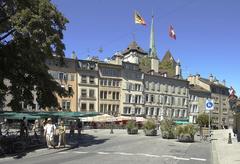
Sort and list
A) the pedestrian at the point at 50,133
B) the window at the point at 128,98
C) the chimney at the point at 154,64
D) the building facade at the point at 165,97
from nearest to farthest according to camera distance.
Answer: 1. the pedestrian at the point at 50,133
2. the window at the point at 128,98
3. the building facade at the point at 165,97
4. the chimney at the point at 154,64

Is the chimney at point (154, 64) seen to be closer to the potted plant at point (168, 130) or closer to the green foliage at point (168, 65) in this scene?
the green foliage at point (168, 65)

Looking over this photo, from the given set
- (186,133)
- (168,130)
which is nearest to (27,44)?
(186,133)

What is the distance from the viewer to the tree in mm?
27344

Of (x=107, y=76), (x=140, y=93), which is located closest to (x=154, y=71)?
(x=140, y=93)

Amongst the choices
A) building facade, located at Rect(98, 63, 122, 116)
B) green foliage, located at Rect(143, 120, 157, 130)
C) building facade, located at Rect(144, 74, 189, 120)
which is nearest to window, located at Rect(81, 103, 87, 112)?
building facade, located at Rect(98, 63, 122, 116)

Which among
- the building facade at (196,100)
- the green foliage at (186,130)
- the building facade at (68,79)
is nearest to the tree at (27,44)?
the green foliage at (186,130)

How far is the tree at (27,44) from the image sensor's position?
2734 centimetres

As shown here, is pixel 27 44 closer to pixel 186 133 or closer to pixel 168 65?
pixel 186 133

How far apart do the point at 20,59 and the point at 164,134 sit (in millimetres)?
16822

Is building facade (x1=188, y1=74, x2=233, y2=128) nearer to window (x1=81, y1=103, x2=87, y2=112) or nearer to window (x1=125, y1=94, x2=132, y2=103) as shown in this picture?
window (x1=125, y1=94, x2=132, y2=103)

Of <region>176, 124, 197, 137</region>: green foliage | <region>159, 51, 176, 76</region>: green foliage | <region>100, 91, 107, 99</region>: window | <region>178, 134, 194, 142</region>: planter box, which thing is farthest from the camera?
<region>159, 51, 176, 76</region>: green foliage

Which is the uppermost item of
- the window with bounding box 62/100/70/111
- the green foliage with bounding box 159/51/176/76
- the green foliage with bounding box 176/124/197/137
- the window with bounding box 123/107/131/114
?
the green foliage with bounding box 159/51/176/76

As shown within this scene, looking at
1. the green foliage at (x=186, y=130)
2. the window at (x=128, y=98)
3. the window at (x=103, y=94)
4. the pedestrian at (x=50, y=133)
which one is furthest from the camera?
the window at (x=128, y=98)

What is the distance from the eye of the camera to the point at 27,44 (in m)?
27.9
